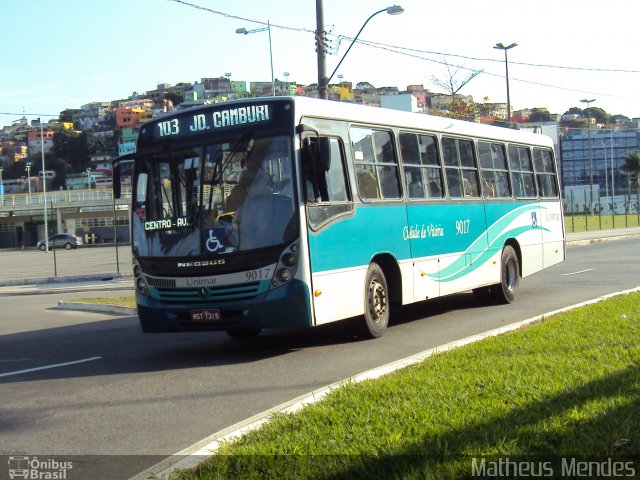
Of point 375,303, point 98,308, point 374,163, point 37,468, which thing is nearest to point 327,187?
point 374,163

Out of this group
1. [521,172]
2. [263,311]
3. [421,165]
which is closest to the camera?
[263,311]

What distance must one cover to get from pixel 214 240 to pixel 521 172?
868cm

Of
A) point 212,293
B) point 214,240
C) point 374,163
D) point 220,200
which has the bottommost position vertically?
point 212,293

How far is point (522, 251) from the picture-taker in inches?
645

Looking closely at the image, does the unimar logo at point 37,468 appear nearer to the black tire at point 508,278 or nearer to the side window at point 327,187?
the side window at point 327,187

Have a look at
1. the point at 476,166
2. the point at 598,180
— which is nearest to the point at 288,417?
the point at 476,166

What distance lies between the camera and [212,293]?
999 cm

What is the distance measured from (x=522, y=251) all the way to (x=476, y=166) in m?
2.48

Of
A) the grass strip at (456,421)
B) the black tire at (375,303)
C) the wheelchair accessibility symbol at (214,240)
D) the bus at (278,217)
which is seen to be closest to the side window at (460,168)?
the bus at (278,217)

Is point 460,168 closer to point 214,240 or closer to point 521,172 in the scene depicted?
point 521,172

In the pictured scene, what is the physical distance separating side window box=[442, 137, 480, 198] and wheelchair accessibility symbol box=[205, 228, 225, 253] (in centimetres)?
510

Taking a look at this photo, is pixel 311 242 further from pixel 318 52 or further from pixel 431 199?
pixel 318 52

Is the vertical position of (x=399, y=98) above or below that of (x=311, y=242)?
above

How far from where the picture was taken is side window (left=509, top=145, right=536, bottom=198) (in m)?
16.4
